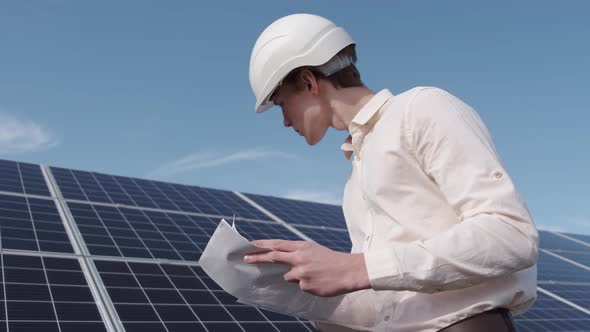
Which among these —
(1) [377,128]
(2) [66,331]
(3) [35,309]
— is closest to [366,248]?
(1) [377,128]

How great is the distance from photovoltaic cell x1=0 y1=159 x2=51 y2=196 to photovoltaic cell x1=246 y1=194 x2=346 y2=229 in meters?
4.56

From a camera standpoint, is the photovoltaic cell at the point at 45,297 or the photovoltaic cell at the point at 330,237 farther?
the photovoltaic cell at the point at 330,237

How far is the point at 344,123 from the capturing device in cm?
235

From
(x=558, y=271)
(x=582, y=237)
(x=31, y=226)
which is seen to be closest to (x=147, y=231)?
(x=31, y=226)

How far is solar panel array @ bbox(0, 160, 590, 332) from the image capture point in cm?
643

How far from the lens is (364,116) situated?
2.26m

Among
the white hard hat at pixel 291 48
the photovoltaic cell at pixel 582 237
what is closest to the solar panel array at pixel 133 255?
the white hard hat at pixel 291 48

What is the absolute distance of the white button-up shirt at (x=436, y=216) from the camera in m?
1.83

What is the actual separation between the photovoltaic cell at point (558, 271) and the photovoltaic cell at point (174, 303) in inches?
313

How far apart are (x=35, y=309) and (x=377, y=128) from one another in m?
5.08

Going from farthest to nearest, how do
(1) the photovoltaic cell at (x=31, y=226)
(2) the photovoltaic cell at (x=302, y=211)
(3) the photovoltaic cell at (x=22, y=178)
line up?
(2) the photovoltaic cell at (x=302, y=211) → (3) the photovoltaic cell at (x=22, y=178) → (1) the photovoltaic cell at (x=31, y=226)

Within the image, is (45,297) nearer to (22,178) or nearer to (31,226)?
(31,226)

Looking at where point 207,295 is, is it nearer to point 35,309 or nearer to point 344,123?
point 35,309

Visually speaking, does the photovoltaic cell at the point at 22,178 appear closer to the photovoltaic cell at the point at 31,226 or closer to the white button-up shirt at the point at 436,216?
the photovoltaic cell at the point at 31,226
